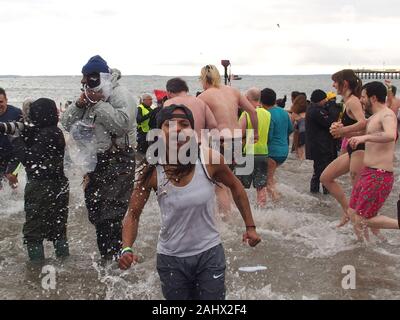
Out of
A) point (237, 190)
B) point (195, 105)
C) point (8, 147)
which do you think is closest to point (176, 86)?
point (195, 105)

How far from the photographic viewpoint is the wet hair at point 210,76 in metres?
6.33

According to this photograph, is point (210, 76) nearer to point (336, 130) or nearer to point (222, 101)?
point (222, 101)

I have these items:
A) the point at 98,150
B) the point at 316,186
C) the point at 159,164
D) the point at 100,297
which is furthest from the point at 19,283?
the point at 316,186

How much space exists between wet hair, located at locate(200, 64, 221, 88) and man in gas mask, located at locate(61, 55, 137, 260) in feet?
4.84

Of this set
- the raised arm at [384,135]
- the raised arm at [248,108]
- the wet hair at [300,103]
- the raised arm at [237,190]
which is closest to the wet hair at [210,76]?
the raised arm at [248,108]

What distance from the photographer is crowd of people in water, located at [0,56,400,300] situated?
10.2 feet

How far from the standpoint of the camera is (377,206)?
5.59m

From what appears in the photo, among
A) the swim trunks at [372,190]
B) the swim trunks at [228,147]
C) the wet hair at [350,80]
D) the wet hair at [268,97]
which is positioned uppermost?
the wet hair at [350,80]

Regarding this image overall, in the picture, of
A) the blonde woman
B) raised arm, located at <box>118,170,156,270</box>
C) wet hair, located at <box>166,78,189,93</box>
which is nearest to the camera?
raised arm, located at <box>118,170,156,270</box>

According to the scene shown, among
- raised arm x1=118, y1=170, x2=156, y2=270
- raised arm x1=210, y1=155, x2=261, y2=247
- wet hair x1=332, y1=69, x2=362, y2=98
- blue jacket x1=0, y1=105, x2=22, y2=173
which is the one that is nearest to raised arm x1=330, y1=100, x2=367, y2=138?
wet hair x1=332, y1=69, x2=362, y2=98

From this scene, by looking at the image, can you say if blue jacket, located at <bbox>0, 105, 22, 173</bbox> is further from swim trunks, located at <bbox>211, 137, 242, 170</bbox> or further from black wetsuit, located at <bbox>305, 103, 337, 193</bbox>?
black wetsuit, located at <bbox>305, 103, 337, 193</bbox>

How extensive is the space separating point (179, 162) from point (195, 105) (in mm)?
2779

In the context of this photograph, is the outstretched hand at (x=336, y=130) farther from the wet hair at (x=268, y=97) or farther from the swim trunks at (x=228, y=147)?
the wet hair at (x=268, y=97)

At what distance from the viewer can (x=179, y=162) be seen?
305 cm
